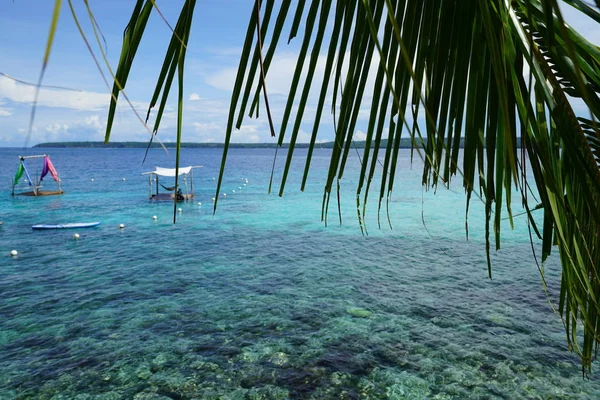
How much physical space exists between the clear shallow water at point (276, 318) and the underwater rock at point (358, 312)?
0.05 meters

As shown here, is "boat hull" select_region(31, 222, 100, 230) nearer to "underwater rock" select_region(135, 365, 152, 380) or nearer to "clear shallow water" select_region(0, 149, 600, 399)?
"clear shallow water" select_region(0, 149, 600, 399)

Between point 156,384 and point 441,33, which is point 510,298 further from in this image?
point 441,33

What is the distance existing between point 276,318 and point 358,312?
2080mm

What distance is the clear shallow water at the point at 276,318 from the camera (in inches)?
305

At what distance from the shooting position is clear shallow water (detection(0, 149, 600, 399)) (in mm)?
7738

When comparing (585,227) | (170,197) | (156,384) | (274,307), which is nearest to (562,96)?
(585,227)

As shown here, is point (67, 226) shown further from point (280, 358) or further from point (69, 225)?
point (280, 358)

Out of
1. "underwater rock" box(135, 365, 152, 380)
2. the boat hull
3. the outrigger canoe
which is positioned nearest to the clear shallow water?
"underwater rock" box(135, 365, 152, 380)

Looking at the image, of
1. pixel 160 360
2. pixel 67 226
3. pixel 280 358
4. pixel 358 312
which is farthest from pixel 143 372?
pixel 67 226

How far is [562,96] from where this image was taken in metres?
0.74

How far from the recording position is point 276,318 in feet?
34.4

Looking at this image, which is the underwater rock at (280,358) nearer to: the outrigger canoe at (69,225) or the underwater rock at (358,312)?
the underwater rock at (358,312)

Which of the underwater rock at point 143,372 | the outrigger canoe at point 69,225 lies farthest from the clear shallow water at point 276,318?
the outrigger canoe at point 69,225

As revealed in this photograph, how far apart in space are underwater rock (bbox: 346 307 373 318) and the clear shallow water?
0.17 feet
